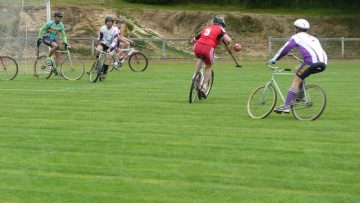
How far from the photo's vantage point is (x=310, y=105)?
15.0m

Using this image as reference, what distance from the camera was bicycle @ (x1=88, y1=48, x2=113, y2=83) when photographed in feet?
82.0

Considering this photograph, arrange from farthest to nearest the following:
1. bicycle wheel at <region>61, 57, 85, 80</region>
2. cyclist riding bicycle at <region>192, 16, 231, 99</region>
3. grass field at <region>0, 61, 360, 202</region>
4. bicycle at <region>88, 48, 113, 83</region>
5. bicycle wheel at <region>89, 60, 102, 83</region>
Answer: bicycle wheel at <region>61, 57, 85, 80</region> < bicycle wheel at <region>89, 60, 102, 83</region> < bicycle at <region>88, 48, 113, 83</region> < cyclist riding bicycle at <region>192, 16, 231, 99</region> < grass field at <region>0, 61, 360, 202</region>

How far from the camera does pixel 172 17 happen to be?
58375mm

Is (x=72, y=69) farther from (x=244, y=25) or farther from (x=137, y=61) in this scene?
(x=244, y=25)

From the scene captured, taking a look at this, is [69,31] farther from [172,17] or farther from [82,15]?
[172,17]

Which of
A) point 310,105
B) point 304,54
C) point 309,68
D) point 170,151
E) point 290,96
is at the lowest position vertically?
point 170,151

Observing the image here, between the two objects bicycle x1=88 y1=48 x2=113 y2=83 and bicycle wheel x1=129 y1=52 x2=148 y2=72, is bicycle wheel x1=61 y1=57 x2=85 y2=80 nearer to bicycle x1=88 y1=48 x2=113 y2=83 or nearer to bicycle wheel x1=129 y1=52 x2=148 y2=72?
bicycle x1=88 y1=48 x2=113 y2=83

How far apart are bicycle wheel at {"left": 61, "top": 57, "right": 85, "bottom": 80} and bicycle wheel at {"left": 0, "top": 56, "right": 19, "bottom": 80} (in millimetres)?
1534

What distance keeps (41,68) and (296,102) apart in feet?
45.0

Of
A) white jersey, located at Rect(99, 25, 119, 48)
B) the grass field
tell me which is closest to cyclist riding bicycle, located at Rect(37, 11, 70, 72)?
white jersey, located at Rect(99, 25, 119, 48)

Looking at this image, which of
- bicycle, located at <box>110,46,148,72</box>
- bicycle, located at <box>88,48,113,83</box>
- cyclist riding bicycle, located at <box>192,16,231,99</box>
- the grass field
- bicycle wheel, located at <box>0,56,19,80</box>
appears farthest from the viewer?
bicycle, located at <box>110,46,148,72</box>

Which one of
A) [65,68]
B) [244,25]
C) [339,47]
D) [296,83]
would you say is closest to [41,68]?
[65,68]

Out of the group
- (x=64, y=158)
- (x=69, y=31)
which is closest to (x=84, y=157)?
(x=64, y=158)

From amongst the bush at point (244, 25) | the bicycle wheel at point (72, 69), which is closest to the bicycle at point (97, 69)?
the bicycle wheel at point (72, 69)
